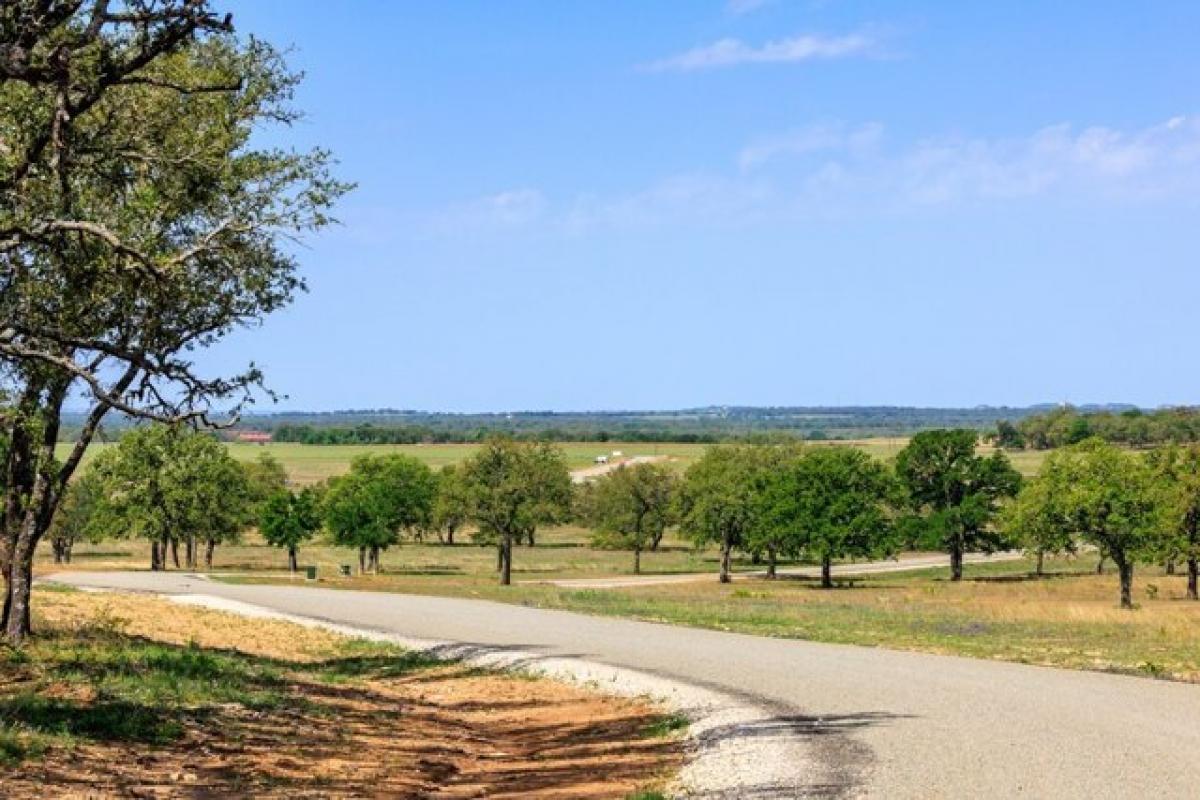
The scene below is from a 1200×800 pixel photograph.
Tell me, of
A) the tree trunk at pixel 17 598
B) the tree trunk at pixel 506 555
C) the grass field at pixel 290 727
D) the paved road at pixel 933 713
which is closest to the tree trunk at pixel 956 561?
the tree trunk at pixel 506 555

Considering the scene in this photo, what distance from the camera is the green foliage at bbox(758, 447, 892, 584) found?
8444 centimetres

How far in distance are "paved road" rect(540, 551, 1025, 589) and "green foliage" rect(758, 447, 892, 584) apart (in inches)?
285

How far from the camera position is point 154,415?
14695mm

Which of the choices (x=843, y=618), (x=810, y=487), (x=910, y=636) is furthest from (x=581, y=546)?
(x=910, y=636)

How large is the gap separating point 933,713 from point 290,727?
30.6 ft

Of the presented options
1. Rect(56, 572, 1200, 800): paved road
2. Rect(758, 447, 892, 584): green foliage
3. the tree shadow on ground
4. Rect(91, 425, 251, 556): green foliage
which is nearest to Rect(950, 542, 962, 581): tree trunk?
Rect(758, 447, 892, 584): green foliage

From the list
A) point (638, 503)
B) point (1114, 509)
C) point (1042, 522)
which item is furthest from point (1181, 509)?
point (638, 503)

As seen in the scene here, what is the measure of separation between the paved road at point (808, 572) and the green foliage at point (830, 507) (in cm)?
723

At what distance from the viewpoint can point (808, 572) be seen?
103m

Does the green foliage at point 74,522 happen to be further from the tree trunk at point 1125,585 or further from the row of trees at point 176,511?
the tree trunk at point 1125,585

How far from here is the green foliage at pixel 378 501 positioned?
91.2 metres

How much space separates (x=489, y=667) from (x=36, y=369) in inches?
516

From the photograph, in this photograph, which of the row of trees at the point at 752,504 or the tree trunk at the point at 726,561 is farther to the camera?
the tree trunk at the point at 726,561

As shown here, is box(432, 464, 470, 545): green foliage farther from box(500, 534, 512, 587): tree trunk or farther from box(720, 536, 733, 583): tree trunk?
box(720, 536, 733, 583): tree trunk
